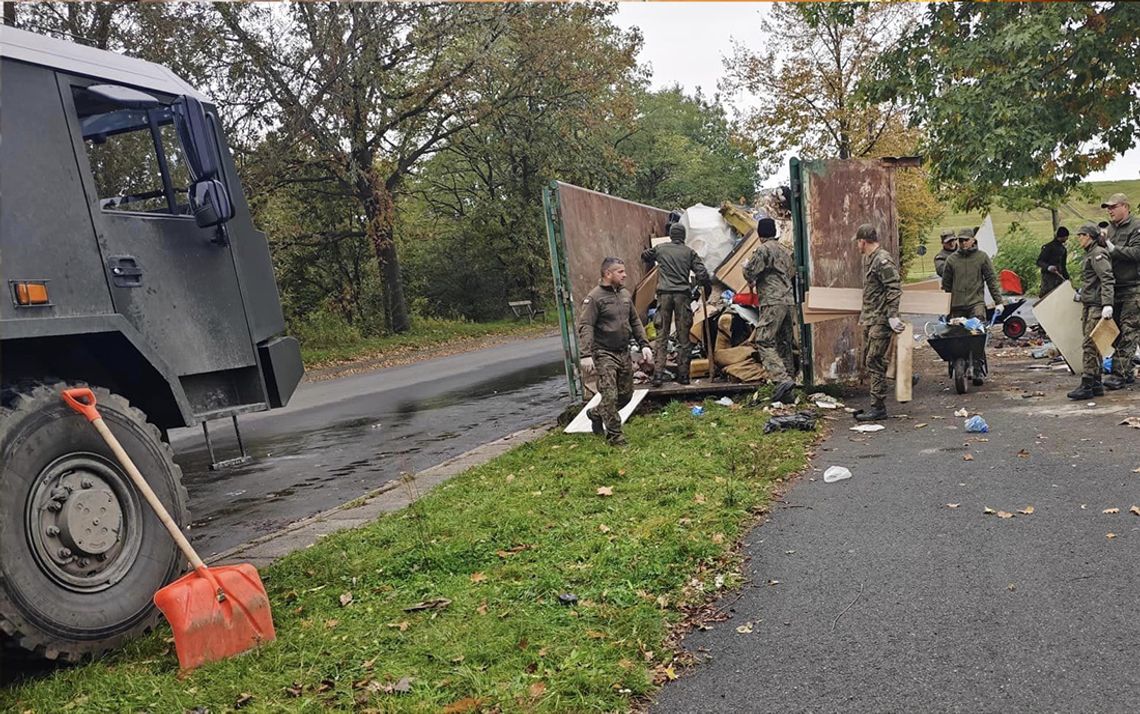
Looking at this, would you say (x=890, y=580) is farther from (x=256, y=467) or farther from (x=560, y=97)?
(x=560, y=97)

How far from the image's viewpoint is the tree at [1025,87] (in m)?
11.2

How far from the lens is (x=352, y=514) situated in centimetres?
627

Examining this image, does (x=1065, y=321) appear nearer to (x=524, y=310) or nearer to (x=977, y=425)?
(x=977, y=425)

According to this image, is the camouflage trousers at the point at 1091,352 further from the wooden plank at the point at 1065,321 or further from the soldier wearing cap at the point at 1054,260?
the soldier wearing cap at the point at 1054,260

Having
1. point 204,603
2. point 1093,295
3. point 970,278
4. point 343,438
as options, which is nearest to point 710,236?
point 970,278

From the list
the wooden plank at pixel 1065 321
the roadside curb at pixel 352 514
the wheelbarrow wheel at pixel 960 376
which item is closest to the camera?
the roadside curb at pixel 352 514

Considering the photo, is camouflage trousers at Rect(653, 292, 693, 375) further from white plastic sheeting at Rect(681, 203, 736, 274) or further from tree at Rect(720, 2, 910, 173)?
tree at Rect(720, 2, 910, 173)

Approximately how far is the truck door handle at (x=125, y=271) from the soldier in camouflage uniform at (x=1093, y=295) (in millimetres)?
8559

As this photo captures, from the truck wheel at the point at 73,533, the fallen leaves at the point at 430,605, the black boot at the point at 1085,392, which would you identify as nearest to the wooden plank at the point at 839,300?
the black boot at the point at 1085,392

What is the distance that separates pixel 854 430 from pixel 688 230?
5927 mm

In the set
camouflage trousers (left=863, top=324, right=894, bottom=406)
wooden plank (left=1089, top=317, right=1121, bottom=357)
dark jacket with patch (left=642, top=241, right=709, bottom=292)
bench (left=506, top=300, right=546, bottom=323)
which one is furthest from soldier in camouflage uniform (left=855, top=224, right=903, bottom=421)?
bench (left=506, top=300, right=546, bottom=323)

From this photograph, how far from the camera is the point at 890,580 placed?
13.4 feet

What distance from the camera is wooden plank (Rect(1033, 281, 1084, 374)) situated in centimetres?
975

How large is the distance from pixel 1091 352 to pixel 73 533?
8.90 metres
